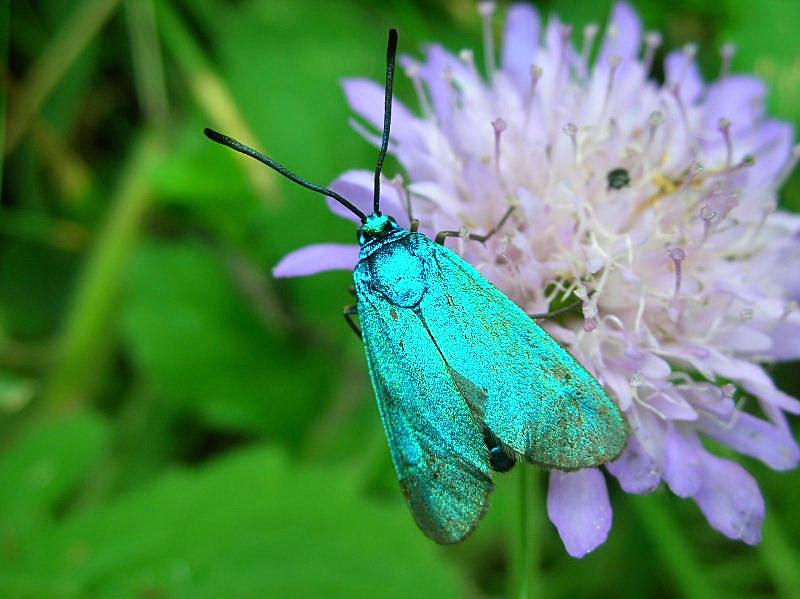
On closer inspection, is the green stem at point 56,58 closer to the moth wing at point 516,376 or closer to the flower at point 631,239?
the flower at point 631,239

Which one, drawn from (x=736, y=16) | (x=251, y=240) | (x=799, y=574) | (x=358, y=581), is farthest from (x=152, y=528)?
(x=736, y=16)

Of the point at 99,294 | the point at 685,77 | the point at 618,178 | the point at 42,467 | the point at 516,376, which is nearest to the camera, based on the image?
the point at 516,376

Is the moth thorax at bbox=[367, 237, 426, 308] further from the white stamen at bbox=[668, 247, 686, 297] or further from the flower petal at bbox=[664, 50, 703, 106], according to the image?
the flower petal at bbox=[664, 50, 703, 106]

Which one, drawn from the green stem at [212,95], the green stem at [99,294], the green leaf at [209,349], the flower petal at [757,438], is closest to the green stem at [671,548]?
the flower petal at [757,438]

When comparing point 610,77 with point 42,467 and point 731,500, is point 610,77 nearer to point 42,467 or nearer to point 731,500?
point 731,500

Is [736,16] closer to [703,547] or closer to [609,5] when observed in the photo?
[609,5]

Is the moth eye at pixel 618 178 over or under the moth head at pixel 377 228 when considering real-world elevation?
over

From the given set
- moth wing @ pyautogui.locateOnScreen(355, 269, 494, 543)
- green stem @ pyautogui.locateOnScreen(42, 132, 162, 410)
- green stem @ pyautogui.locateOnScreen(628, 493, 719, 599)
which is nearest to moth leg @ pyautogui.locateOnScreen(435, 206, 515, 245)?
moth wing @ pyautogui.locateOnScreen(355, 269, 494, 543)

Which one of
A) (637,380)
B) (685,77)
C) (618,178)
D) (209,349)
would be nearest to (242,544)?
(209,349)
